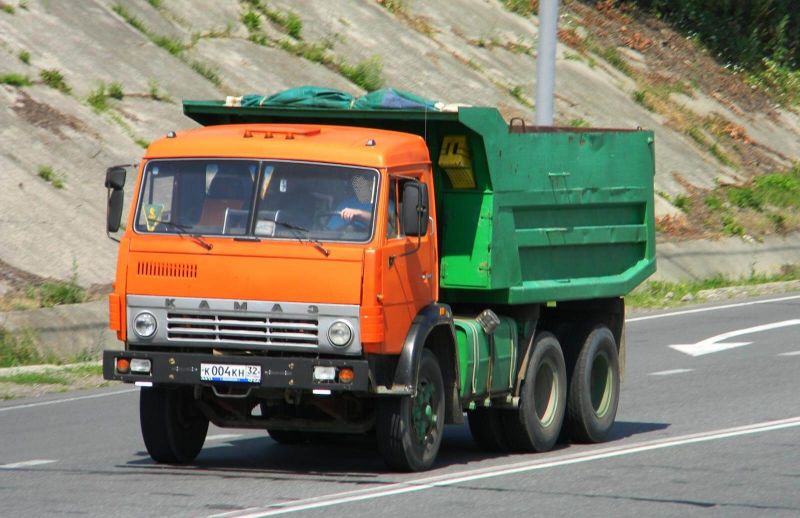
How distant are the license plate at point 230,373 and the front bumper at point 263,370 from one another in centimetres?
3

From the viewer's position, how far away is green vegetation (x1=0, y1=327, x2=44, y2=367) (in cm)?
1692

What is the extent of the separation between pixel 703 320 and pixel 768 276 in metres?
7.54

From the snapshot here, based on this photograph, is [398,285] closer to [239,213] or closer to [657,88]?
[239,213]

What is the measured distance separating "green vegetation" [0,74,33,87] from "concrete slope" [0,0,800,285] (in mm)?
112

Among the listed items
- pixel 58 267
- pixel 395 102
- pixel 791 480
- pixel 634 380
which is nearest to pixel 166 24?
pixel 58 267

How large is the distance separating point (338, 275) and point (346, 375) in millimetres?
669

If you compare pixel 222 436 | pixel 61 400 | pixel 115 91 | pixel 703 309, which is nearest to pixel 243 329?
pixel 222 436

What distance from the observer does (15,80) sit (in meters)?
24.3

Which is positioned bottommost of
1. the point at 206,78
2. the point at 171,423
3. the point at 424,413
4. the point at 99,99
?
the point at 171,423

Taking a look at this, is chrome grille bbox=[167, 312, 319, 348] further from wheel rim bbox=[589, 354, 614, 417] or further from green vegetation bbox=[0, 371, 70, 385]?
green vegetation bbox=[0, 371, 70, 385]

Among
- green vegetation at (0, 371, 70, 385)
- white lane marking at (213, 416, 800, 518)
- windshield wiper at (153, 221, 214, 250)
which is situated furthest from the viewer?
green vegetation at (0, 371, 70, 385)

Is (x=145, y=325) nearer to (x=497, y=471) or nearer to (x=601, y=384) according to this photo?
(x=497, y=471)

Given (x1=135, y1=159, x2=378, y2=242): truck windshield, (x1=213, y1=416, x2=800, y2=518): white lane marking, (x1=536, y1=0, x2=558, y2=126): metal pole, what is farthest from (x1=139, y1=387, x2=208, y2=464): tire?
(x1=536, y1=0, x2=558, y2=126): metal pole

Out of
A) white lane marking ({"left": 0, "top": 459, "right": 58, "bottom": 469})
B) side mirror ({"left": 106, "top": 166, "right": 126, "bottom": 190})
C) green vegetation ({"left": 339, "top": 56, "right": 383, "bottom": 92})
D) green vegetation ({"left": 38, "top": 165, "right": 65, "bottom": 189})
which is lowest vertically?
white lane marking ({"left": 0, "top": 459, "right": 58, "bottom": 469})
